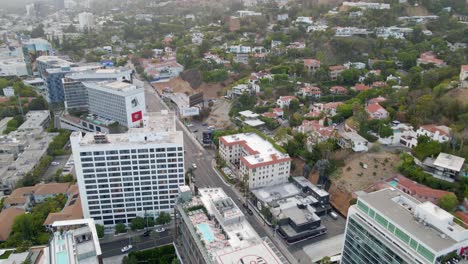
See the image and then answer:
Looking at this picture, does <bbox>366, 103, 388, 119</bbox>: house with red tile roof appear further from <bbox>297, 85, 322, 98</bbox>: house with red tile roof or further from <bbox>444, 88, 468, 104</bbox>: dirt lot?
<bbox>297, 85, 322, 98</bbox>: house with red tile roof

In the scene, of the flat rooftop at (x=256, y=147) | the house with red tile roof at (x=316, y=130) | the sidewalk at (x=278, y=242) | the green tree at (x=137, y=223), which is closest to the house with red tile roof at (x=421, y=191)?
the house with red tile roof at (x=316, y=130)

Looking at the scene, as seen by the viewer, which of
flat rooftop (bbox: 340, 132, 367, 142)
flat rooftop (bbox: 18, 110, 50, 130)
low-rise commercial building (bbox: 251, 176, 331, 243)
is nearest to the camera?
low-rise commercial building (bbox: 251, 176, 331, 243)

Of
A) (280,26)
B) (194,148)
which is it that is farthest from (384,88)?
(280,26)

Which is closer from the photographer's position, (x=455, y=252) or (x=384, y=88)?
(x=455, y=252)

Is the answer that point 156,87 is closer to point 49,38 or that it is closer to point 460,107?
point 460,107

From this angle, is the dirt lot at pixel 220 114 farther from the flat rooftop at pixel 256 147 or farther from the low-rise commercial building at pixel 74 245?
the low-rise commercial building at pixel 74 245

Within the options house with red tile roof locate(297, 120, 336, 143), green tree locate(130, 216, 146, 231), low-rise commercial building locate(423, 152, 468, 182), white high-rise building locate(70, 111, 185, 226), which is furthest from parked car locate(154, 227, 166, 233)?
low-rise commercial building locate(423, 152, 468, 182)

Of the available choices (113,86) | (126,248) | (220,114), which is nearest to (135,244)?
(126,248)
